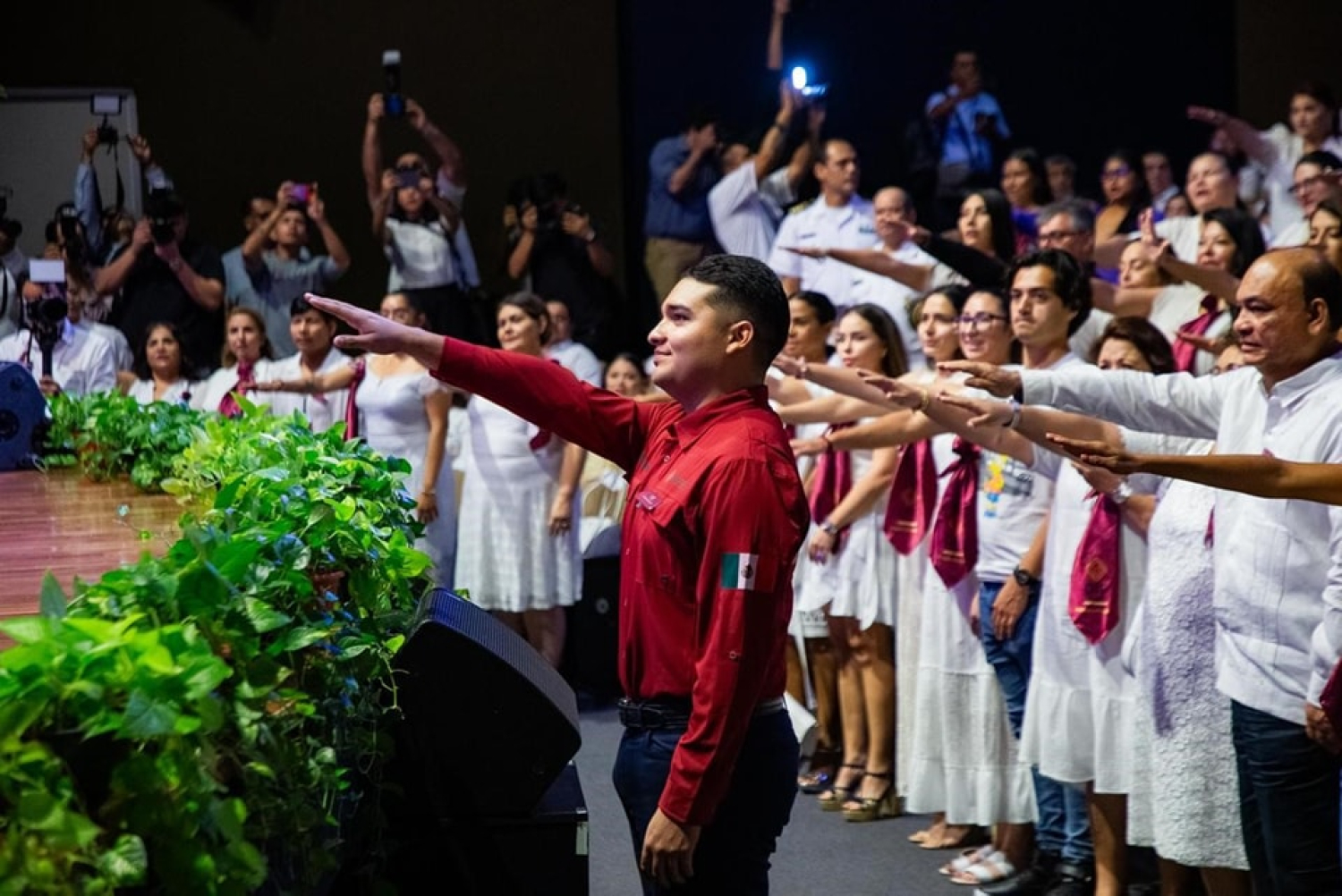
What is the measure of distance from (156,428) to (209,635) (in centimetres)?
245

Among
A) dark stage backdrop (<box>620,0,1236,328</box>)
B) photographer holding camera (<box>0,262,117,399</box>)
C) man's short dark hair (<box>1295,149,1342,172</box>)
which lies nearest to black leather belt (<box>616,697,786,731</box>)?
man's short dark hair (<box>1295,149,1342,172</box>)

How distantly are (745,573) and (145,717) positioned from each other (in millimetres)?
995

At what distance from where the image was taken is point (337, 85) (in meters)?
9.26

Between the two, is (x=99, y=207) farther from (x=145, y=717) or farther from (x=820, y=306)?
(x=145, y=717)

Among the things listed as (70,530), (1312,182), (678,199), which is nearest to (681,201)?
(678,199)

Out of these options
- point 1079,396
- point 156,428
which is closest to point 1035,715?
point 1079,396

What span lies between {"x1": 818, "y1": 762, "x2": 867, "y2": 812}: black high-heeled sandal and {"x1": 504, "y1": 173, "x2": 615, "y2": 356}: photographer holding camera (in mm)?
3631

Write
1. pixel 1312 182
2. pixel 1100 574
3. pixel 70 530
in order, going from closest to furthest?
pixel 70 530, pixel 1100 574, pixel 1312 182

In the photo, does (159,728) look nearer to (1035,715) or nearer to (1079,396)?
(1079,396)

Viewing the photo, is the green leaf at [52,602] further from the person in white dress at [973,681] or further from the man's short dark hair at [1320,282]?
the person in white dress at [973,681]

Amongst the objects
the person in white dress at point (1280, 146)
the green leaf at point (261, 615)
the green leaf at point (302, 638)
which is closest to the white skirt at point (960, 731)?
the green leaf at point (302, 638)

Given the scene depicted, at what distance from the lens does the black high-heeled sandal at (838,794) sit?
4789 mm

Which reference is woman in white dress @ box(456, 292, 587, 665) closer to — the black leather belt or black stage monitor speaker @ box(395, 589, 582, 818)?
black stage monitor speaker @ box(395, 589, 582, 818)

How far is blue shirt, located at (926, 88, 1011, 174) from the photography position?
820 cm
